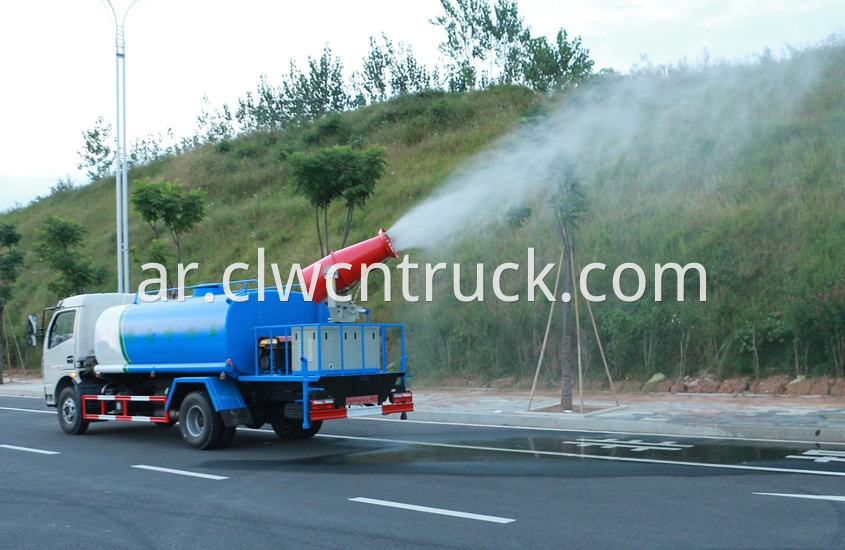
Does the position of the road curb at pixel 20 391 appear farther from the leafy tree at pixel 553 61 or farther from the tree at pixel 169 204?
the leafy tree at pixel 553 61

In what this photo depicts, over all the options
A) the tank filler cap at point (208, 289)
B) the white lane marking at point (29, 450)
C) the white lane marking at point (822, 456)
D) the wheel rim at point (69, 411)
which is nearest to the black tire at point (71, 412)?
the wheel rim at point (69, 411)

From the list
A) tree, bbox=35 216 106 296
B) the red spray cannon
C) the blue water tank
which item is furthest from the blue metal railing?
tree, bbox=35 216 106 296

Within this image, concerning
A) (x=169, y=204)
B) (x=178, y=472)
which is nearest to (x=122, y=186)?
(x=169, y=204)

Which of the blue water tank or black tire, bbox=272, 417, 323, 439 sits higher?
the blue water tank

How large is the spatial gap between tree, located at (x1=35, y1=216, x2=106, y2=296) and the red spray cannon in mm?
17975

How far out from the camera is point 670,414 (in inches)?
603

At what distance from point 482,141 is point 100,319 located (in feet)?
83.5

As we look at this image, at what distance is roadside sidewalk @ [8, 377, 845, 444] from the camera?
13055 millimetres

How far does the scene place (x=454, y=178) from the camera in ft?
107

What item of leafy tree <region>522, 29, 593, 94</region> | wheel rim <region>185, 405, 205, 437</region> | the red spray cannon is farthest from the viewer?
leafy tree <region>522, 29, 593, 94</region>

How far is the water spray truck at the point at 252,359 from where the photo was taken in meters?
12.5

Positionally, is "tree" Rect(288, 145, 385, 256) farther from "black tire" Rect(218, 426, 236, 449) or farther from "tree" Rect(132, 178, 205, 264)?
"black tire" Rect(218, 426, 236, 449)

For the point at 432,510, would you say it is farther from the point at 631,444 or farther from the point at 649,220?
the point at 649,220

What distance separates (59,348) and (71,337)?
1.56ft
